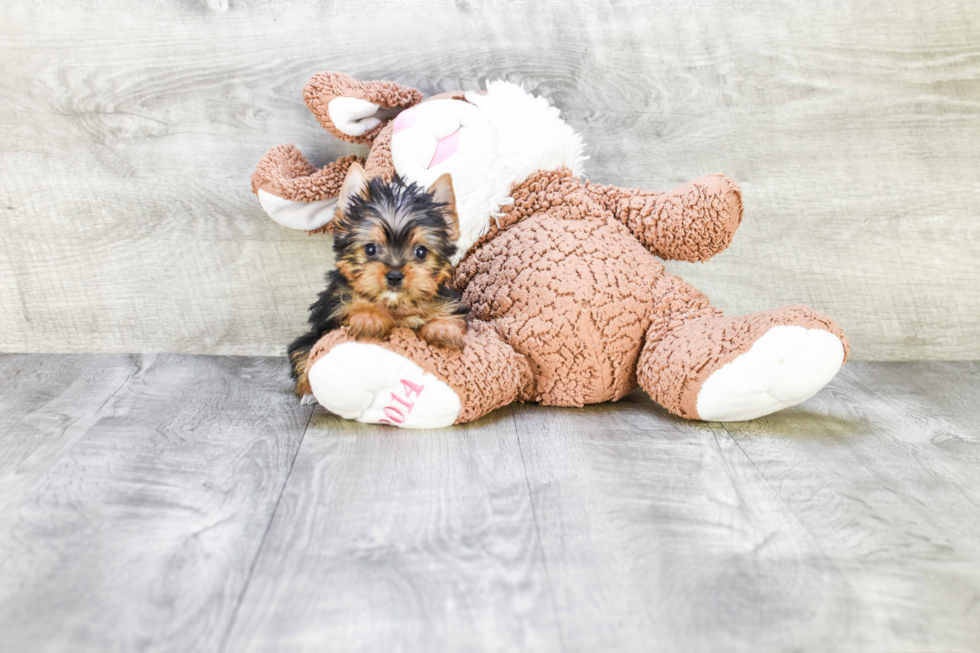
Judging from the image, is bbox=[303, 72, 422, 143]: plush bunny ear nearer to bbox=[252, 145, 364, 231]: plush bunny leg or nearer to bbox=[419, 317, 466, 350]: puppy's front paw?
bbox=[252, 145, 364, 231]: plush bunny leg

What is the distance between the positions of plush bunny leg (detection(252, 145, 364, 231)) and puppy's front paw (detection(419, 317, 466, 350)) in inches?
21.4

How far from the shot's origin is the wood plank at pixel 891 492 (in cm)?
91

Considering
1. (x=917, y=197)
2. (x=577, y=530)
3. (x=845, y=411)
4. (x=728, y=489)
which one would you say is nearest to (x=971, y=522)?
(x=728, y=489)

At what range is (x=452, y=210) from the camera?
4.45 ft

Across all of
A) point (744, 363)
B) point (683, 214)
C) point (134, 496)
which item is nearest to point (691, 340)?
point (744, 363)

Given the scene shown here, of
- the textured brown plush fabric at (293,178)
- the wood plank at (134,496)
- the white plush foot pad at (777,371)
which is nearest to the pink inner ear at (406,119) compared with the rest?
the textured brown plush fabric at (293,178)

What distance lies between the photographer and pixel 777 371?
1337 mm

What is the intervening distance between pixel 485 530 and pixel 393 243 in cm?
50

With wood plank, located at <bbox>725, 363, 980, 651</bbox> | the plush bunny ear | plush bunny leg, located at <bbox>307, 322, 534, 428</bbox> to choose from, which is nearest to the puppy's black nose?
plush bunny leg, located at <bbox>307, 322, 534, 428</bbox>

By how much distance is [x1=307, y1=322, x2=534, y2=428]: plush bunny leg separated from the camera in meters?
1.30

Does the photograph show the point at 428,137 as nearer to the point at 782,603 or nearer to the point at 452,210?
the point at 452,210

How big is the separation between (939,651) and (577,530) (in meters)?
0.46

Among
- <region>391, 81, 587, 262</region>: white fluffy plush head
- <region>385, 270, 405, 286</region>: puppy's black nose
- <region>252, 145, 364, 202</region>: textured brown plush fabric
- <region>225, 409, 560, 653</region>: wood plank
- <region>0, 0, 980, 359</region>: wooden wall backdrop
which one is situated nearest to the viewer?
<region>225, 409, 560, 653</region>: wood plank

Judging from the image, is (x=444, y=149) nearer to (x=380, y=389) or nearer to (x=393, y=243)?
(x=393, y=243)
